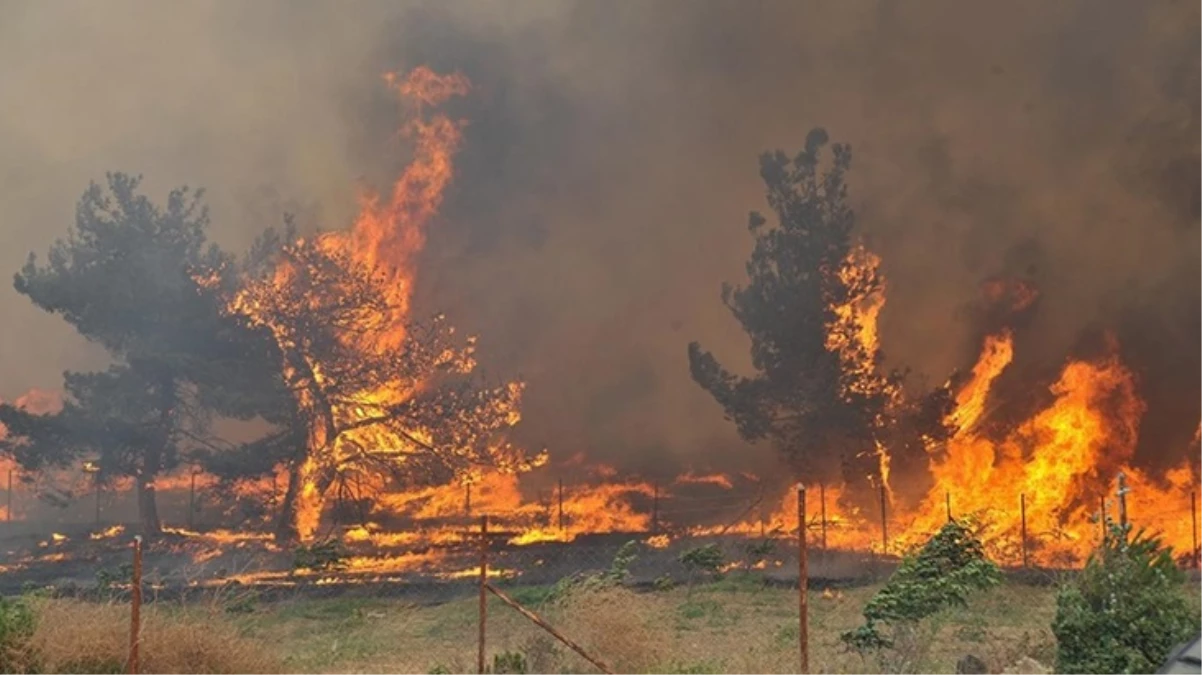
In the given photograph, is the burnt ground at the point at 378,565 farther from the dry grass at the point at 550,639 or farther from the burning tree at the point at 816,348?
the burning tree at the point at 816,348

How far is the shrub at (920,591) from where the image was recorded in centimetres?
1230

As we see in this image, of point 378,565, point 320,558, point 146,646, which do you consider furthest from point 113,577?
point 146,646

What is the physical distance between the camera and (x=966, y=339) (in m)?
37.2

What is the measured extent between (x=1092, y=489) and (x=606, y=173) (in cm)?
2547

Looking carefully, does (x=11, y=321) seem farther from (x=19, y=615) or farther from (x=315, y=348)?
(x=19, y=615)

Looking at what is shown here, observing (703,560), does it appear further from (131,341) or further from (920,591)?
(131,341)

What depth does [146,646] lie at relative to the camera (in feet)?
38.8

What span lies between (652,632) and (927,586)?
12.9 ft

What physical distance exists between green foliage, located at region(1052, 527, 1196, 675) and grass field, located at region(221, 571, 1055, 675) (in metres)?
2.91

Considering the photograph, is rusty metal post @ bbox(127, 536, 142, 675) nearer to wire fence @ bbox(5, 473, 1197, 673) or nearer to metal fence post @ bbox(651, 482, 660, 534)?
wire fence @ bbox(5, 473, 1197, 673)

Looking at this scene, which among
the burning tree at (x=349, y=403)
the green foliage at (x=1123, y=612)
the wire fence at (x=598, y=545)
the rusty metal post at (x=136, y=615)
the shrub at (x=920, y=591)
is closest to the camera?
the green foliage at (x=1123, y=612)

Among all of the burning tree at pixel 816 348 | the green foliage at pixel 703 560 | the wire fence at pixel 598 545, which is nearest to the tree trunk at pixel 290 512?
the wire fence at pixel 598 545

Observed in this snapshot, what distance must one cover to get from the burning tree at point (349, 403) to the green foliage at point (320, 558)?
5.34 m

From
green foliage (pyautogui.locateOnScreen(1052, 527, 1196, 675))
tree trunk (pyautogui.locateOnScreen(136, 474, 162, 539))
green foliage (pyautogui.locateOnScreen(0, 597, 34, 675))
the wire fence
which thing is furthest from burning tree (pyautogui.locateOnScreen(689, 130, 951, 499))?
green foliage (pyautogui.locateOnScreen(0, 597, 34, 675))
